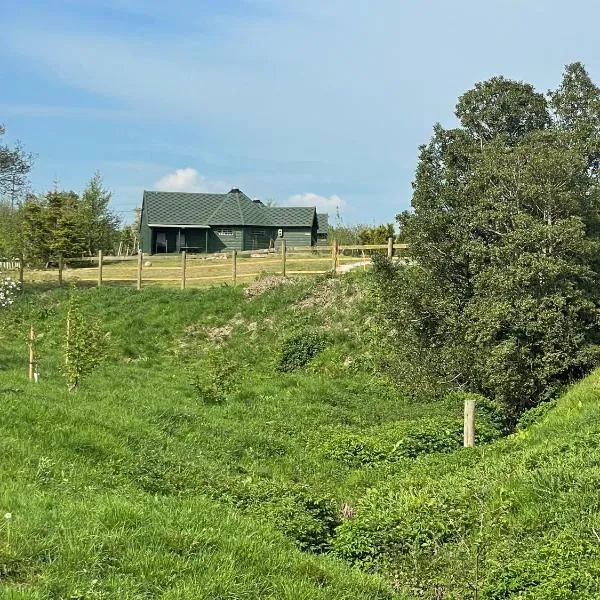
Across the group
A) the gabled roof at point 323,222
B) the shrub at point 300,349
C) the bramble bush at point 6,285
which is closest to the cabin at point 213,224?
the gabled roof at point 323,222

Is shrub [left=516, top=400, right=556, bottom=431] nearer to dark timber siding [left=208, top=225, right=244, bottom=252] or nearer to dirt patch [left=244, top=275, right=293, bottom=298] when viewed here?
dirt patch [left=244, top=275, right=293, bottom=298]

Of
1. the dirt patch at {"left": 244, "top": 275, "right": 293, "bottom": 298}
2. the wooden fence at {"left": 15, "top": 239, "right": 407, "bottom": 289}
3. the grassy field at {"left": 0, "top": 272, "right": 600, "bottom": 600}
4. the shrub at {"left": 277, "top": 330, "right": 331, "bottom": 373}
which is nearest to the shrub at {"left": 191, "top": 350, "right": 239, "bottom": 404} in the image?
the grassy field at {"left": 0, "top": 272, "right": 600, "bottom": 600}

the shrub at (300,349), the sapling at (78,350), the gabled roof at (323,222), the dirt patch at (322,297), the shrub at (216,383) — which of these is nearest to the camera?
the sapling at (78,350)

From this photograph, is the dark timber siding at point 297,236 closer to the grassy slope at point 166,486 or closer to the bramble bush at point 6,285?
the bramble bush at point 6,285

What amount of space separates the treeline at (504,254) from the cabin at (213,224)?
32.9 meters

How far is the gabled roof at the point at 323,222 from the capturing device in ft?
186

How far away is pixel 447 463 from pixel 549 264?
4836 millimetres

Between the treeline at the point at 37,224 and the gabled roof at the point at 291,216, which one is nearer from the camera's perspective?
the treeline at the point at 37,224

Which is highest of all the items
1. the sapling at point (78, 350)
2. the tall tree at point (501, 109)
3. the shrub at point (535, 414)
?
the tall tree at point (501, 109)

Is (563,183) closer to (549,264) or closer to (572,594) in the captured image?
(549,264)

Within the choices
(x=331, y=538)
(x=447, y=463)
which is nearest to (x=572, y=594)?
(x=331, y=538)

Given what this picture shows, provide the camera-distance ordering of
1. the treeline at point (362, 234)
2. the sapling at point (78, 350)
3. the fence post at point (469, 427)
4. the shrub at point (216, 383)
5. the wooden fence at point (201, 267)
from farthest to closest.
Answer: the treeline at point (362, 234), the wooden fence at point (201, 267), the shrub at point (216, 383), the sapling at point (78, 350), the fence post at point (469, 427)

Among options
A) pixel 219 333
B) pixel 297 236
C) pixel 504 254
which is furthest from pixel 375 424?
pixel 297 236

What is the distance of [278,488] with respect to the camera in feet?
24.5
